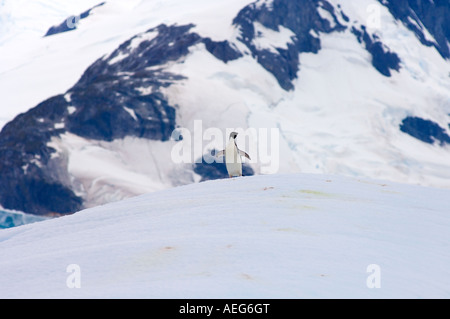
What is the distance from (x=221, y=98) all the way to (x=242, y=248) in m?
106

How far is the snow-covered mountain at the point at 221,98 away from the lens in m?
104

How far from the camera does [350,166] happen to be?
103750 mm

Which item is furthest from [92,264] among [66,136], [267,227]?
[66,136]

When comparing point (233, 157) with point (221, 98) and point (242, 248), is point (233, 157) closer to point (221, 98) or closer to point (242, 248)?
point (242, 248)

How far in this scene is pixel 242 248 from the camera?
5484 mm

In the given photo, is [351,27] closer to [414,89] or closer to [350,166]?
[414,89]

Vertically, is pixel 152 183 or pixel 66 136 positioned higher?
pixel 66 136

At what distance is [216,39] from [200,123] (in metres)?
27.2

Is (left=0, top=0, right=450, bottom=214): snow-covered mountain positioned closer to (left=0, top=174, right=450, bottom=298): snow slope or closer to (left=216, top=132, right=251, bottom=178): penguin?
(left=216, top=132, right=251, bottom=178): penguin

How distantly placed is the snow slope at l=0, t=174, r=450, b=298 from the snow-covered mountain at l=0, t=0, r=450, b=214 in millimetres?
87327

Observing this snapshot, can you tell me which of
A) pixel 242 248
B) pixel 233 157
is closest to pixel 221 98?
pixel 233 157

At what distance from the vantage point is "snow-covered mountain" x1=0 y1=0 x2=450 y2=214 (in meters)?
104

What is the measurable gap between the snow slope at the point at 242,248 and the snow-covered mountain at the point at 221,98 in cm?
8733

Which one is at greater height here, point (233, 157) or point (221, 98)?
point (233, 157)
